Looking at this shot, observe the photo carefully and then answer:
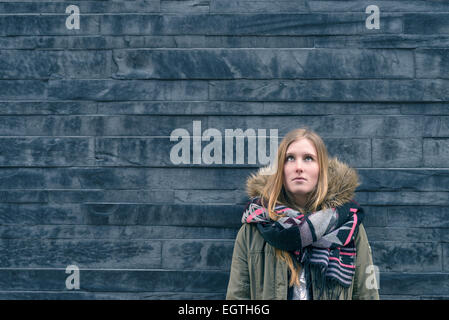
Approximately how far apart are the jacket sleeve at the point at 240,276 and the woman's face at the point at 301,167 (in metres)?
0.38

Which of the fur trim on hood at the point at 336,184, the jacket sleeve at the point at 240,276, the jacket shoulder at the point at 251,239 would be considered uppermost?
the fur trim on hood at the point at 336,184

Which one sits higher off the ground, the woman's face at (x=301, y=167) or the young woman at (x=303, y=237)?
the woman's face at (x=301, y=167)

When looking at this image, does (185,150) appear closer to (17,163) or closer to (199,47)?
(199,47)

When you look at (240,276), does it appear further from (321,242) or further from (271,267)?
(321,242)

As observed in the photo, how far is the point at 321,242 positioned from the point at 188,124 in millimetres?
1198

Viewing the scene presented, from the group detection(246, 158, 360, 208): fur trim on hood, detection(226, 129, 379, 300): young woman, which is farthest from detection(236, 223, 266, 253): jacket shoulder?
detection(246, 158, 360, 208): fur trim on hood

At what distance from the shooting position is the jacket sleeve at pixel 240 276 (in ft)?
6.68

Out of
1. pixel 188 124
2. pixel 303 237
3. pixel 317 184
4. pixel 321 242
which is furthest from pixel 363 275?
pixel 188 124

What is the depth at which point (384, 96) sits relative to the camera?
8.66ft

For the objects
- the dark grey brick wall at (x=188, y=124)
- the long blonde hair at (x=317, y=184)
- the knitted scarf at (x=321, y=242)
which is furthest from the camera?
the dark grey brick wall at (x=188, y=124)

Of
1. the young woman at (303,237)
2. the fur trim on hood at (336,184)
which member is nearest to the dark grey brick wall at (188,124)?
the fur trim on hood at (336,184)

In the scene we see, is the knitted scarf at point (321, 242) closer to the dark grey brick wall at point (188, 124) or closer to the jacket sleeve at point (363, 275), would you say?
the jacket sleeve at point (363, 275)

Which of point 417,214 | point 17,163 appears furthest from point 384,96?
point 17,163

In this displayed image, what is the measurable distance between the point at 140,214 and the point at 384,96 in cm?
179
